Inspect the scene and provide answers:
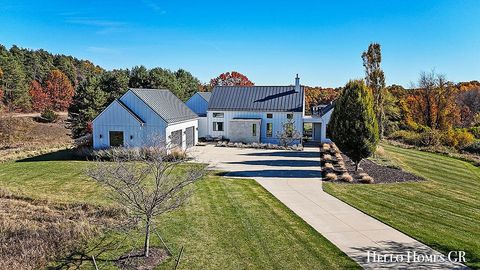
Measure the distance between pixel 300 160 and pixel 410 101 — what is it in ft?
129

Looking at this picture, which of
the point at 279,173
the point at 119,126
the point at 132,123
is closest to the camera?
the point at 279,173

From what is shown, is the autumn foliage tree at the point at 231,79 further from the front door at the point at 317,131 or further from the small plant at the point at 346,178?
the small plant at the point at 346,178

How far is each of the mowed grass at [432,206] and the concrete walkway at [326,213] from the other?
1.77 ft

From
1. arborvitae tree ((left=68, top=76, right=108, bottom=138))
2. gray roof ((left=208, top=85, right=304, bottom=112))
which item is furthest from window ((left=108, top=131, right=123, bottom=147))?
arborvitae tree ((left=68, top=76, right=108, bottom=138))

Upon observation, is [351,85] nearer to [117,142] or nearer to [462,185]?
[462,185]

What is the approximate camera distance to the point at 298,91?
1278 inches

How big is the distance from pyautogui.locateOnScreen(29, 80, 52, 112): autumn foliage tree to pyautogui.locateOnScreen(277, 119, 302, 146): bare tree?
56149 millimetres

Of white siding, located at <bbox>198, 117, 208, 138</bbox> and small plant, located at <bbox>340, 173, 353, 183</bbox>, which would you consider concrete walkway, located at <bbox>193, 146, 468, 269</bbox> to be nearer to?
small plant, located at <bbox>340, 173, 353, 183</bbox>

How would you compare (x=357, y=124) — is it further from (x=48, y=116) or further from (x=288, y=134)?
(x=48, y=116)

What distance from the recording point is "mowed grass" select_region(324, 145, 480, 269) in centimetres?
926

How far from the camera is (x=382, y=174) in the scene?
17984 millimetres

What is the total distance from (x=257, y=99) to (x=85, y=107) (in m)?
18.6

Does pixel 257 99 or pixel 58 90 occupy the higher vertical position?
pixel 58 90

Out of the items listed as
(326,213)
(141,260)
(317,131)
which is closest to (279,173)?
(326,213)
